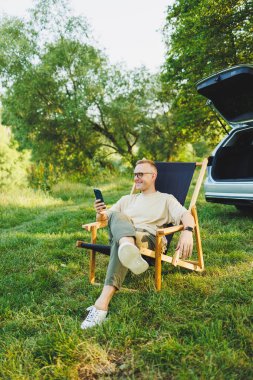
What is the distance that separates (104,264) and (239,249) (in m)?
1.73

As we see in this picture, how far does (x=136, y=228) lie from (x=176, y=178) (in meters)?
0.96

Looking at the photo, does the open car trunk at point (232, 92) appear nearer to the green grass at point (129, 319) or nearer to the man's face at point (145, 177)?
the green grass at point (129, 319)

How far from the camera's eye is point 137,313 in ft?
8.64

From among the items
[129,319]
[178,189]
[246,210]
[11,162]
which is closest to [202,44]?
[246,210]

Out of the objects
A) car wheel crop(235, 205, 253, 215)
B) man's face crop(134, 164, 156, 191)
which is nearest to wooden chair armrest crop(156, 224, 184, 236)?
man's face crop(134, 164, 156, 191)

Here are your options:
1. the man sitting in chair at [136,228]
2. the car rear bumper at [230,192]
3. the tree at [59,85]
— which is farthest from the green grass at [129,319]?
the tree at [59,85]

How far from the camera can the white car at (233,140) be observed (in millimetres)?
4660

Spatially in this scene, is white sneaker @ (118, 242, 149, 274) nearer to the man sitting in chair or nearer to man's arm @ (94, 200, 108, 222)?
the man sitting in chair

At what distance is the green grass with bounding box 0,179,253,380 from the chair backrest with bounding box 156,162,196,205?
884 millimetres

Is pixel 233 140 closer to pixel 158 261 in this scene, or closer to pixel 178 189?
pixel 178 189

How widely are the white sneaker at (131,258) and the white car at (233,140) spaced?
2706 millimetres

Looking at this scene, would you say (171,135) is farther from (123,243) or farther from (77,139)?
(123,243)

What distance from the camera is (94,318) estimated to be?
258 cm

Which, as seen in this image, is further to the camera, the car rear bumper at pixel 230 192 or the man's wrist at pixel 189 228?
the car rear bumper at pixel 230 192
